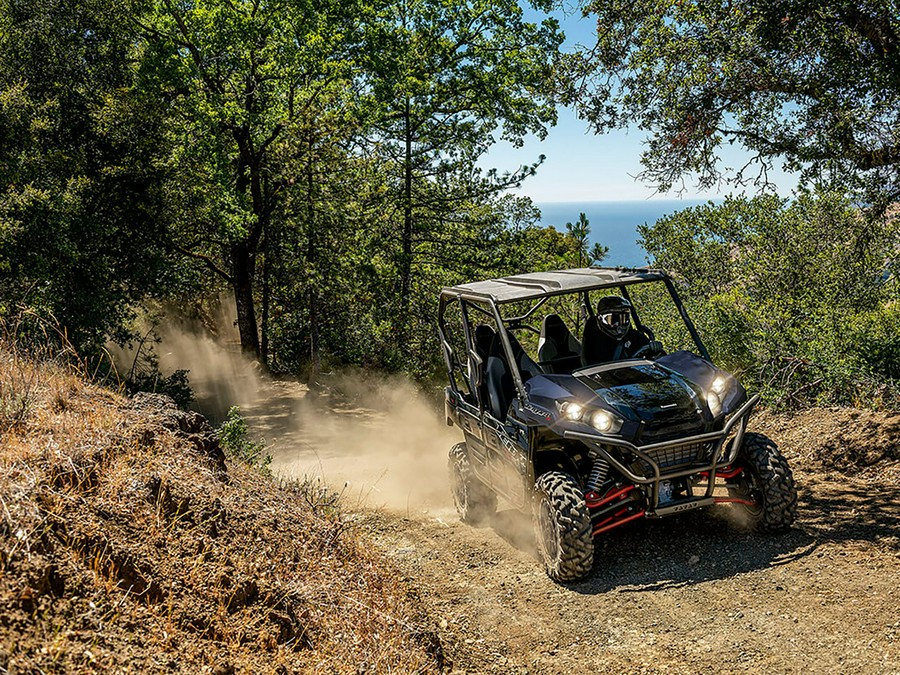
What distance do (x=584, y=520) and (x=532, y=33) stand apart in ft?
48.9

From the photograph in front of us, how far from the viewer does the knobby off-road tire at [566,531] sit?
5.50m

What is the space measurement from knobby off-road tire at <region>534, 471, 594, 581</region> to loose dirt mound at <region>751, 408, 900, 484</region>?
411cm

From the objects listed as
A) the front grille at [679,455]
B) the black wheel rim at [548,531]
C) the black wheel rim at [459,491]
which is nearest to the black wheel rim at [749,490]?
the front grille at [679,455]

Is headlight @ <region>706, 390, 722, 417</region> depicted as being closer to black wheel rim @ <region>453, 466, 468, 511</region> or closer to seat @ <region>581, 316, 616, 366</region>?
seat @ <region>581, 316, 616, 366</region>

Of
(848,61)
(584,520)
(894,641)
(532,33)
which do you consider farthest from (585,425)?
(532,33)

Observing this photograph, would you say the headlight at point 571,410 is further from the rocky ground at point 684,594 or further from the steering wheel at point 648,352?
the steering wheel at point 648,352

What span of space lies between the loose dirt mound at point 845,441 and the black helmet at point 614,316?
10.7 feet

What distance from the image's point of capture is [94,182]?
45.0ft

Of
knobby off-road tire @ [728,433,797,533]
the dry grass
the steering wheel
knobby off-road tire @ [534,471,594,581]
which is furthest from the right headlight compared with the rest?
the dry grass

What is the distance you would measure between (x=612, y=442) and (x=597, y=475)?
57 centimetres

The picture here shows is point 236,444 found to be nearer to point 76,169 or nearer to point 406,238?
point 76,169

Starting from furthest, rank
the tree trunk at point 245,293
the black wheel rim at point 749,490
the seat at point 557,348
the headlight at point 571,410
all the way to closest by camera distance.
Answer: the tree trunk at point 245,293
the seat at point 557,348
the black wheel rim at point 749,490
the headlight at point 571,410

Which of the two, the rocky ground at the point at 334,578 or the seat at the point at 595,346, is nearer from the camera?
the rocky ground at the point at 334,578

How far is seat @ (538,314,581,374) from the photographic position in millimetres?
7570
